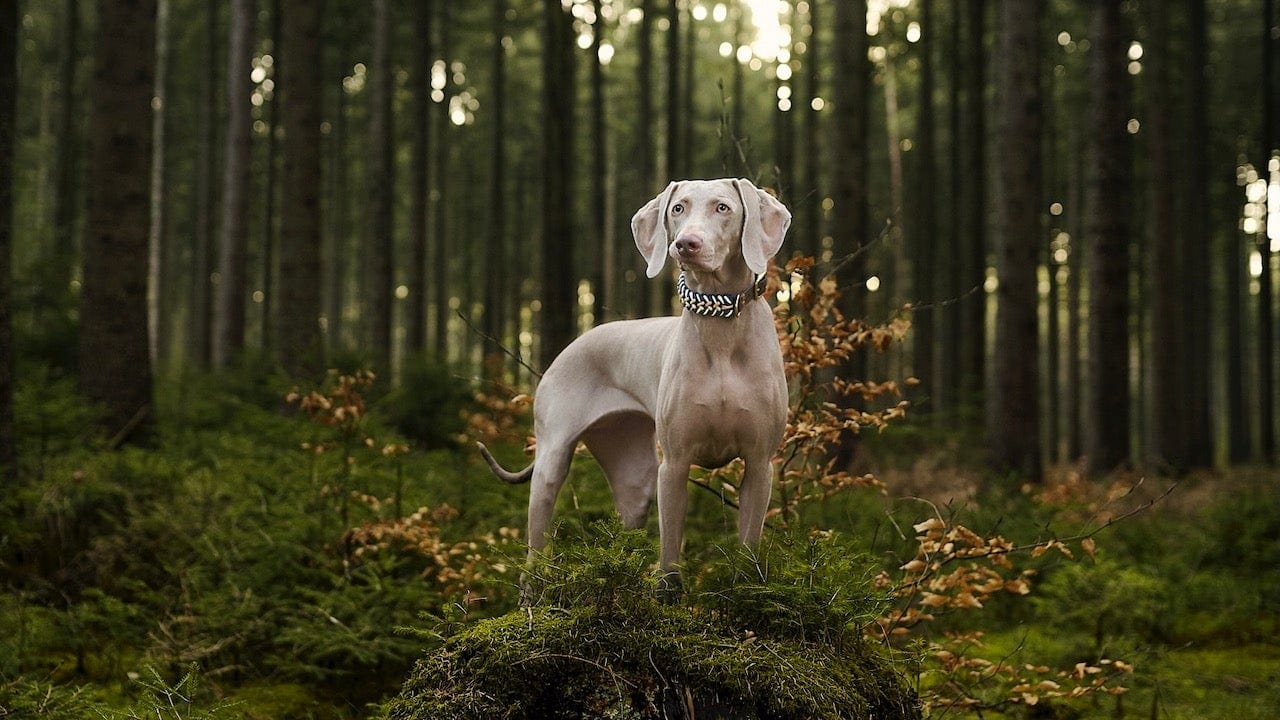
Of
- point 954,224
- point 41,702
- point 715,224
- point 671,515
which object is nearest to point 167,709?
point 41,702

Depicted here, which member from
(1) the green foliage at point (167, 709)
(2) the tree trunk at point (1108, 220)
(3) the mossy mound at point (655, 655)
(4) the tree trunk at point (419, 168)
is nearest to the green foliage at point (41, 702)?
(1) the green foliage at point (167, 709)

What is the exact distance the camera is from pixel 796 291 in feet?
18.1

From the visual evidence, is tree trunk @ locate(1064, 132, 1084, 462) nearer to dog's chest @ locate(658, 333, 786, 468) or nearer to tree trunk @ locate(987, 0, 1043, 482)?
tree trunk @ locate(987, 0, 1043, 482)

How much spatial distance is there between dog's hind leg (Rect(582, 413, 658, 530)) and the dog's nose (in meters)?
1.30

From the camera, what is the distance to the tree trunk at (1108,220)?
39.3 feet

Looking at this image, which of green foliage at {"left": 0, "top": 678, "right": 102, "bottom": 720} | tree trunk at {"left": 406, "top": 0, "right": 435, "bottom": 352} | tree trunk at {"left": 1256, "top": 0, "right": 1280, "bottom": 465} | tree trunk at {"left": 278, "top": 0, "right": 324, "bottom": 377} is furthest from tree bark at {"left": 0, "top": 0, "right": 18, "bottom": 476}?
tree trunk at {"left": 1256, "top": 0, "right": 1280, "bottom": 465}

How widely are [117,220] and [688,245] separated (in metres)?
7.11

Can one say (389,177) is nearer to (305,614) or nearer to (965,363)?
(965,363)

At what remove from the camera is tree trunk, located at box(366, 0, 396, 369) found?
15.0m

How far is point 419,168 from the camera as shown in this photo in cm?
1759

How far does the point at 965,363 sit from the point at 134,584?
13021 millimetres

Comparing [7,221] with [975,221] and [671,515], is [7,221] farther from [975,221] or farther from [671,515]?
[975,221]

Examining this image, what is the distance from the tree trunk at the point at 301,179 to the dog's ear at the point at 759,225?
818cm

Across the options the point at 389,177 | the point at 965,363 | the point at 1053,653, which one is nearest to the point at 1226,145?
the point at 965,363
